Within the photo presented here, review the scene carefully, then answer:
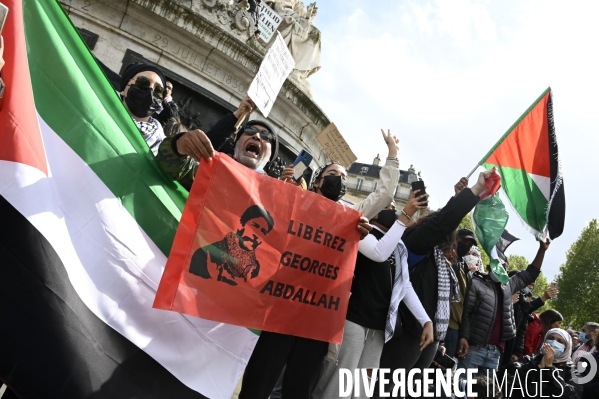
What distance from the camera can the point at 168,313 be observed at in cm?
312

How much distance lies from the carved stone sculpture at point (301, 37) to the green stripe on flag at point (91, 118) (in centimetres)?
859

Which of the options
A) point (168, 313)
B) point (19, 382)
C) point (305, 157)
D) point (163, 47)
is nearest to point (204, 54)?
point (163, 47)

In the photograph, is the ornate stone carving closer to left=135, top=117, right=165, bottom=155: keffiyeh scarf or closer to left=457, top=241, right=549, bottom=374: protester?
left=457, top=241, right=549, bottom=374: protester

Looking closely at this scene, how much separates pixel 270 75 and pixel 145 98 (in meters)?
1.10

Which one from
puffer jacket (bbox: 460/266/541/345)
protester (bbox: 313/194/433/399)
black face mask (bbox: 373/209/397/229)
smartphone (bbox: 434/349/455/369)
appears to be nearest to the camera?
protester (bbox: 313/194/433/399)

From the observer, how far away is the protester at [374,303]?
4082 mm

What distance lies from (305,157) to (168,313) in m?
3.26

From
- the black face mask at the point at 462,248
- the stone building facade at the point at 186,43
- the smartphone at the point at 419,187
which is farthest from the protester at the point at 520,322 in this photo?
the stone building facade at the point at 186,43

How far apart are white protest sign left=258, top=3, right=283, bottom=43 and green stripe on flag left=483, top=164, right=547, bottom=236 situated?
Result: 6.13 meters

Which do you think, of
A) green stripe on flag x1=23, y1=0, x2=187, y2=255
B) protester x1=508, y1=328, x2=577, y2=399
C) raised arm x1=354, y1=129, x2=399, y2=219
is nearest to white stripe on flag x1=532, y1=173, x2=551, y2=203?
protester x1=508, y1=328, x2=577, y2=399

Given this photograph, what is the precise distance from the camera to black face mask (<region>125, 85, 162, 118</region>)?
3705 mm

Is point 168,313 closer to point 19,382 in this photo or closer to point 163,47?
point 19,382

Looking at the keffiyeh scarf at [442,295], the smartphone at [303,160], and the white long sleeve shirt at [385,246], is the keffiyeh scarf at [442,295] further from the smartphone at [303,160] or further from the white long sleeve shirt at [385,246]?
the smartphone at [303,160]

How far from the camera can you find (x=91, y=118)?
3.03 m
